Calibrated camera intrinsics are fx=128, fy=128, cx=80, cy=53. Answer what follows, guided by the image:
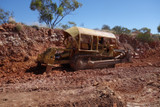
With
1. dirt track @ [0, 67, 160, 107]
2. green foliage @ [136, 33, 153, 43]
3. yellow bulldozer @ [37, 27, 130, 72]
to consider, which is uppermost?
green foliage @ [136, 33, 153, 43]

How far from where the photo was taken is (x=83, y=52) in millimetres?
7410

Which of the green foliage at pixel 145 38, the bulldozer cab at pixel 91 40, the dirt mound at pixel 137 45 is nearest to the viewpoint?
the bulldozer cab at pixel 91 40

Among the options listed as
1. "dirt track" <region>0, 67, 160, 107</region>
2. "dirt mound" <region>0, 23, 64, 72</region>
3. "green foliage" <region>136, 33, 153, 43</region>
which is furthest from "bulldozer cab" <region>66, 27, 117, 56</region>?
"green foliage" <region>136, 33, 153, 43</region>

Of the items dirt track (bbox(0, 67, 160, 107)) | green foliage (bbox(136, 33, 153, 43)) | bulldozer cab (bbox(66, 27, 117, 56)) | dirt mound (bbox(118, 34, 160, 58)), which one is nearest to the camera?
dirt track (bbox(0, 67, 160, 107))

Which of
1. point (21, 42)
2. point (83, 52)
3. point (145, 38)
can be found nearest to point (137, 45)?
point (145, 38)

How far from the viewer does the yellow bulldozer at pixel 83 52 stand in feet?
22.1

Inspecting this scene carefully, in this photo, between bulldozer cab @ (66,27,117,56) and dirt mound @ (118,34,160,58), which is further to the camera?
dirt mound @ (118,34,160,58)

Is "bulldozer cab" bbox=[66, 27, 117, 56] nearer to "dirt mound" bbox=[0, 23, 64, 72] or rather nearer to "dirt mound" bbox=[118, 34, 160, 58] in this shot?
"dirt mound" bbox=[0, 23, 64, 72]

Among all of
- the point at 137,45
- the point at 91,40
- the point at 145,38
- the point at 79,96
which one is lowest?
the point at 79,96

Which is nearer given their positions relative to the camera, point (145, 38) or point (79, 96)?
point (79, 96)

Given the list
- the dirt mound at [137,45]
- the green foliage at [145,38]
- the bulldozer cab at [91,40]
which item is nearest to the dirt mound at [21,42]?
the bulldozer cab at [91,40]

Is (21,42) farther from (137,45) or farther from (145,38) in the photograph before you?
(145,38)

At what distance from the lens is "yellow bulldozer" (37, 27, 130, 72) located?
6.73 meters

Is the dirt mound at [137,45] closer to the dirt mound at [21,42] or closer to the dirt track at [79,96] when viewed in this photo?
the dirt mound at [21,42]
